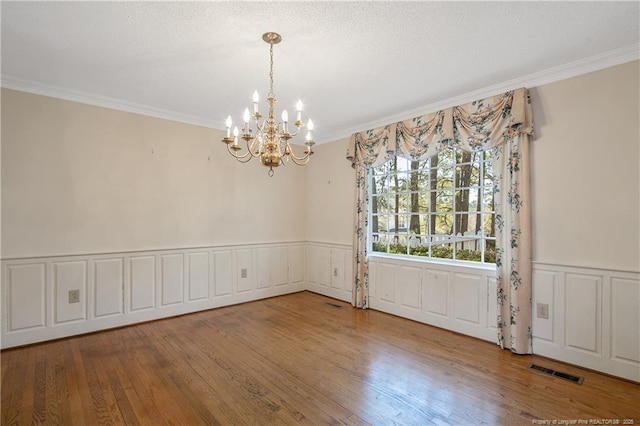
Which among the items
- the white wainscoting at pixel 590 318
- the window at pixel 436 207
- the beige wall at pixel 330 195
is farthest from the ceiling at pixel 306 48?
the white wainscoting at pixel 590 318

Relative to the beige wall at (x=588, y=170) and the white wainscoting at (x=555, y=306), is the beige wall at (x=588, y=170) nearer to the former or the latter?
the beige wall at (x=588, y=170)

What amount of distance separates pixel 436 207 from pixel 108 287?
14.1 feet

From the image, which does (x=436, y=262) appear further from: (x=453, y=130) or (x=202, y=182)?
(x=202, y=182)

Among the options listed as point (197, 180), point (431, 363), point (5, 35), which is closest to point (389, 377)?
point (431, 363)

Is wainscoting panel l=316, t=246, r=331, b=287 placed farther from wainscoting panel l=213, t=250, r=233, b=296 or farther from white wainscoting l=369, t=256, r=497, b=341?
wainscoting panel l=213, t=250, r=233, b=296

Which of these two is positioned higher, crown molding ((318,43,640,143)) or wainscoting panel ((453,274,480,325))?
crown molding ((318,43,640,143))

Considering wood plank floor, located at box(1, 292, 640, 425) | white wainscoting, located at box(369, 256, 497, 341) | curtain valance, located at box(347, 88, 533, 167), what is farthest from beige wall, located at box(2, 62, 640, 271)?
wood plank floor, located at box(1, 292, 640, 425)

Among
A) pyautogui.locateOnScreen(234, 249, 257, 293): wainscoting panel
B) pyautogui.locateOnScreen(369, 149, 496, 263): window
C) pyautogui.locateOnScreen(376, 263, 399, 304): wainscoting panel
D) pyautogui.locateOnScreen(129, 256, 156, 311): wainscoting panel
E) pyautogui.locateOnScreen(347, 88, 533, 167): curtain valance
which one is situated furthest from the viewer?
pyautogui.locateOnScreen(234, 249, 257, 293): wainscoting panel

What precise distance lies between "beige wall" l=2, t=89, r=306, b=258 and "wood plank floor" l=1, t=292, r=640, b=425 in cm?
119

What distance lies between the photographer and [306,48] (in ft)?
8.53

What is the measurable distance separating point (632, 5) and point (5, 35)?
4.60m

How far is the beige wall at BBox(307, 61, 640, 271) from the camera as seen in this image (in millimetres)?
2643

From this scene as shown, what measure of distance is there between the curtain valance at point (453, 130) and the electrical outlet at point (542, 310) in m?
1.72

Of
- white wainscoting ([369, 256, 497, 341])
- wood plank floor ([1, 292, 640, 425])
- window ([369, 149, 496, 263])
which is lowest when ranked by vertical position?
wood plank floor ([1, 292, 640, 425])
